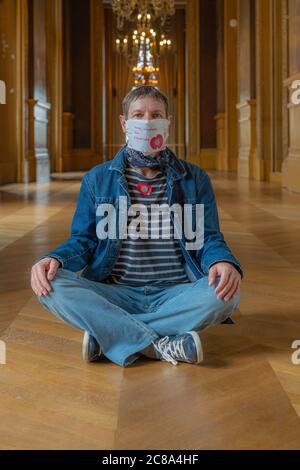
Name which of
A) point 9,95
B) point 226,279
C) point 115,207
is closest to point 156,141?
point 115,207

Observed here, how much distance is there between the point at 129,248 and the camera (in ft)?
7.60

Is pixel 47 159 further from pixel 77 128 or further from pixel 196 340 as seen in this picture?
pixel 196 340

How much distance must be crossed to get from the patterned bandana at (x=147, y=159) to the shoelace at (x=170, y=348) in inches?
20.6

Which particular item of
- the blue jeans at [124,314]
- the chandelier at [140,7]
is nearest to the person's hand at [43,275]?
the blue jeans at [124,314]

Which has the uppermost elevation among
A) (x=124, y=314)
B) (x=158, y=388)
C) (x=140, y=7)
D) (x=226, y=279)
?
(x=140, y=7)

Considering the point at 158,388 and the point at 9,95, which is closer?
the point at 158,388

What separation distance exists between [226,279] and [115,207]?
448 mm

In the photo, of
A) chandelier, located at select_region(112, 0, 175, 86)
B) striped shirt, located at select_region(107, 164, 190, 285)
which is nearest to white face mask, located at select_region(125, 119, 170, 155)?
striped shirt, located at select_region(107, 164, 190, 285)

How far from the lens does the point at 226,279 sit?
6.75ft

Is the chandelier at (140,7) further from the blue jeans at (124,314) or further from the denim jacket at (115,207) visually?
the blue jeans at (124,314)

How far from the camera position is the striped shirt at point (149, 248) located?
7.58 feet

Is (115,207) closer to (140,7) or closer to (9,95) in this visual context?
(9,95)
